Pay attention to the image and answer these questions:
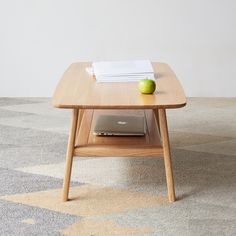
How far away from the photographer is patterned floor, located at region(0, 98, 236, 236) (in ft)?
7.02

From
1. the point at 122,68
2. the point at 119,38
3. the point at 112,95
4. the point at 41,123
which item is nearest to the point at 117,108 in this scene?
the point at 112,95

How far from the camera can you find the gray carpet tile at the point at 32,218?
2.07 m

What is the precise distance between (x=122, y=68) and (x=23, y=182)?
0.79 metres

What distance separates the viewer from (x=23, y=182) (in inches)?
103

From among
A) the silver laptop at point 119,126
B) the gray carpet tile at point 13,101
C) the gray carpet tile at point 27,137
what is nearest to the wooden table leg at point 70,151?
the silver laptop at point 119,126

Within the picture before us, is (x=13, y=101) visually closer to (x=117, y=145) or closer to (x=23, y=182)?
(x=23, y=182)

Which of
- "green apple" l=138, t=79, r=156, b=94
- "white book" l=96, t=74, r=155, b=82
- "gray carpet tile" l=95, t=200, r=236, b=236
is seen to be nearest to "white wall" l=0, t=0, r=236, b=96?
"white book" l=96, t=74, r=155, b=82

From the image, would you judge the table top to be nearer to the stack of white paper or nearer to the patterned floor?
the stack of white paper

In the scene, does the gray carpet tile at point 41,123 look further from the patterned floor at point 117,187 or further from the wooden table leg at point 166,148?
the wooden table leg at point 166,148

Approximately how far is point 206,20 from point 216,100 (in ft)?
2.27

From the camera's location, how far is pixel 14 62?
467cm

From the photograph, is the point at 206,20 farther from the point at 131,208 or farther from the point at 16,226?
the point at 16,226

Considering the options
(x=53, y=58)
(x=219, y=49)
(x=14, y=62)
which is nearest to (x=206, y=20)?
(x=219, y=49)

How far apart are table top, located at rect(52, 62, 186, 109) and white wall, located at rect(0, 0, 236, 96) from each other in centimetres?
177
